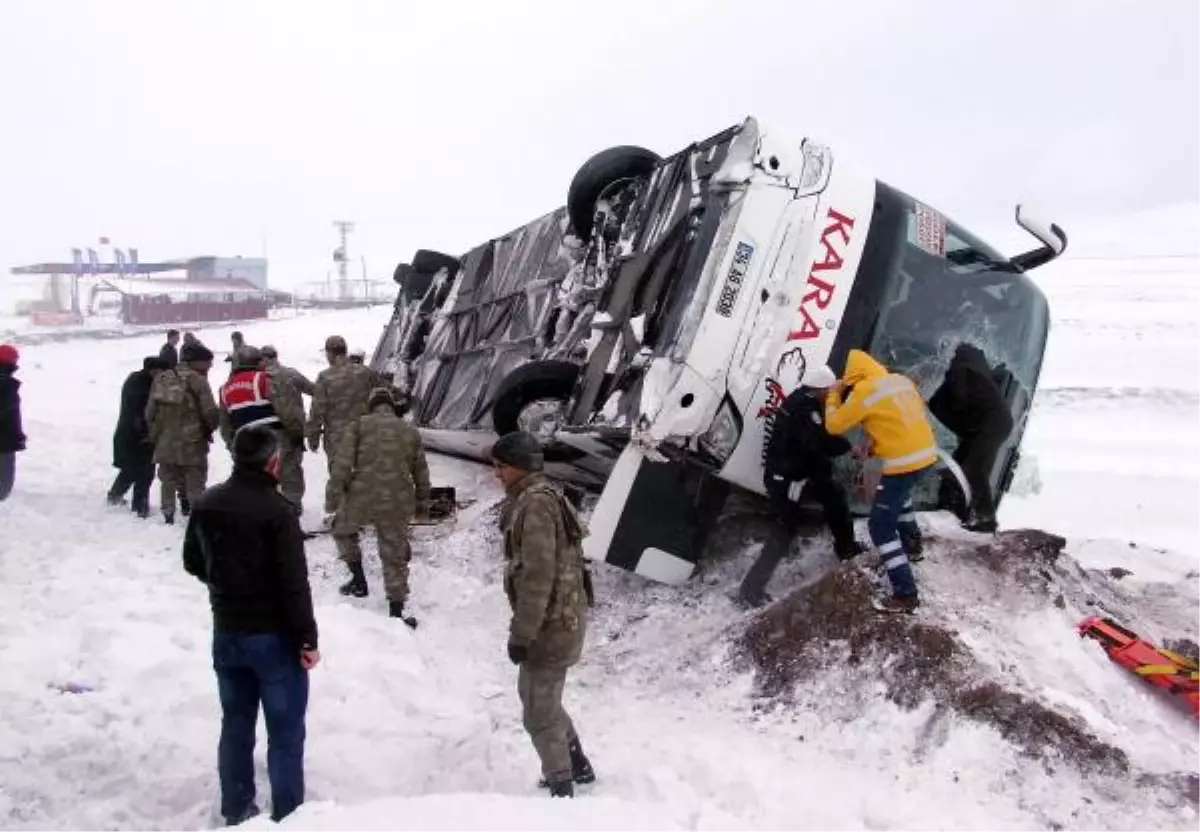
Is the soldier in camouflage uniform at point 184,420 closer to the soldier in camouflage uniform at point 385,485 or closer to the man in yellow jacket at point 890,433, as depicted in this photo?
the soldier in camouflage uniform at point 385,485

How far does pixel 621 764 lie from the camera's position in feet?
13.5

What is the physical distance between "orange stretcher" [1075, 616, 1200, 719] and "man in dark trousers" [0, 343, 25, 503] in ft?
26.2

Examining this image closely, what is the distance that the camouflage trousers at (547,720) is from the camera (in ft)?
12.2

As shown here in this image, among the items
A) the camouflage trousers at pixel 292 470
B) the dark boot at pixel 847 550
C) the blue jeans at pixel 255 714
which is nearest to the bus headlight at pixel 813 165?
the dark boot at pixel 847 550

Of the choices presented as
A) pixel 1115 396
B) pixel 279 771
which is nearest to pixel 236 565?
pixel 279 771

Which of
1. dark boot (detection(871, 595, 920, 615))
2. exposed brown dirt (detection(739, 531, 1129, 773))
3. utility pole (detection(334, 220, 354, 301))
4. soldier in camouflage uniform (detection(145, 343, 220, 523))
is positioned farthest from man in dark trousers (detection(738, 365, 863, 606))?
utility pole (detection(334, 220, 354, 301))

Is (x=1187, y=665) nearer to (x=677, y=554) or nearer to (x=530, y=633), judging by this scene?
(x=677, y=554)

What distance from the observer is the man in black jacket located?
3395mm

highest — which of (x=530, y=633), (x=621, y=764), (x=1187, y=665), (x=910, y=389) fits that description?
(x=910, y=389)

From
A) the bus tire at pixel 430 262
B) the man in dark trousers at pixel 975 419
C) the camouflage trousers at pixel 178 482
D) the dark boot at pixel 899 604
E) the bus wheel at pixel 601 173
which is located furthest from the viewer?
the bus tire at pixel 430 262

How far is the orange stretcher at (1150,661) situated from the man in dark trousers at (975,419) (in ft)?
3.18

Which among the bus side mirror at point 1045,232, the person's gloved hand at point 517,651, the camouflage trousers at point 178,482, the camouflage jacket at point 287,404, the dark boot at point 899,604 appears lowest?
the camouflage trousers at point 178,482

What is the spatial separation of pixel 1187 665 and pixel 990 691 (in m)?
1.22

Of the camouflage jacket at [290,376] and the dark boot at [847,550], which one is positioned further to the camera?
the camouflage jacket at [290,376]
